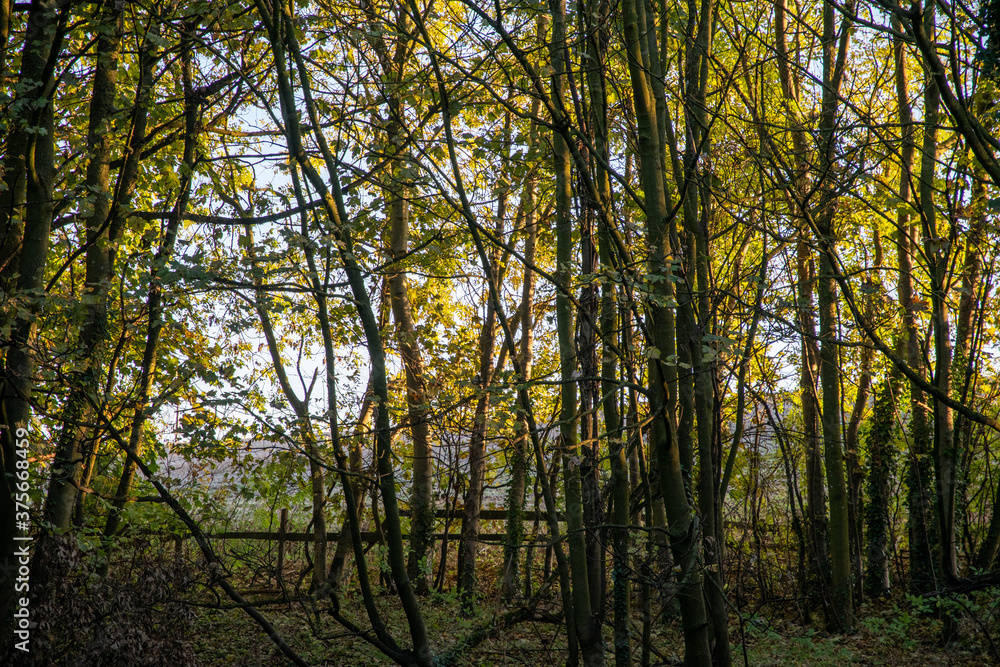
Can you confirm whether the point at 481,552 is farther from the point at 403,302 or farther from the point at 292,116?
the point at 292,116

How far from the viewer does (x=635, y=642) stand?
6145 millimetres

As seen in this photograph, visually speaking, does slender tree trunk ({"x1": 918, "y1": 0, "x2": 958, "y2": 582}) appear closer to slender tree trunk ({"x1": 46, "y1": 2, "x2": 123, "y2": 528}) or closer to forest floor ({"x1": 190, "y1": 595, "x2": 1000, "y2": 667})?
forest floor ({"x1": 190, "y1": 595, "x2": 1000, "y2": 667})

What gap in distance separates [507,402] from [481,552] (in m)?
8.56

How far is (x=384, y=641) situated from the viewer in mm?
3752

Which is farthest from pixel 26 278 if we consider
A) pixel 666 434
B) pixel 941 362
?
pixel 941 362

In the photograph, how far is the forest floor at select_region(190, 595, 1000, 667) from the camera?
→ 574 centimetres

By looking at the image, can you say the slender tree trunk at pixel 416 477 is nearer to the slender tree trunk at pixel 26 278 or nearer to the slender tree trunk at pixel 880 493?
the slender tree trunk at pixel 26 278

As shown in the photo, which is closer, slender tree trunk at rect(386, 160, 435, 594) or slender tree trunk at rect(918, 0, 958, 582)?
slender tree trunk at rect(918, 0, 958, 582)

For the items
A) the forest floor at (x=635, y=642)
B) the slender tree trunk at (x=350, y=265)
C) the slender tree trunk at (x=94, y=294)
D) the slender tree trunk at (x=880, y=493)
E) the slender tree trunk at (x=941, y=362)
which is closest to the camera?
the slender tree trunk at (x=350, y=265)

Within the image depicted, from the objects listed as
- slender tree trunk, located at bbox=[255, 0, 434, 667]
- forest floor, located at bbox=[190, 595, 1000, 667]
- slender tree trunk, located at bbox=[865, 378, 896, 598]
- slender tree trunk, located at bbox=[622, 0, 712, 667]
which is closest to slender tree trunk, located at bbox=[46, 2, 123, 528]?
slender tree trunk, located at bbox=[255, 0, 434, 667]

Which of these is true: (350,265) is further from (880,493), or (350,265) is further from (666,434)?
(880,493)

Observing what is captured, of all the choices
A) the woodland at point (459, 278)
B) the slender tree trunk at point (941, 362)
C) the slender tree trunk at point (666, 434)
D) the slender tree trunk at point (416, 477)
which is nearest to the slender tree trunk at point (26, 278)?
the woodland at point (459, 278)

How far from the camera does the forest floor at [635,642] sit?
5738mm

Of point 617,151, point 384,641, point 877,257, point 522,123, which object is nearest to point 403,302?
point 522,123
